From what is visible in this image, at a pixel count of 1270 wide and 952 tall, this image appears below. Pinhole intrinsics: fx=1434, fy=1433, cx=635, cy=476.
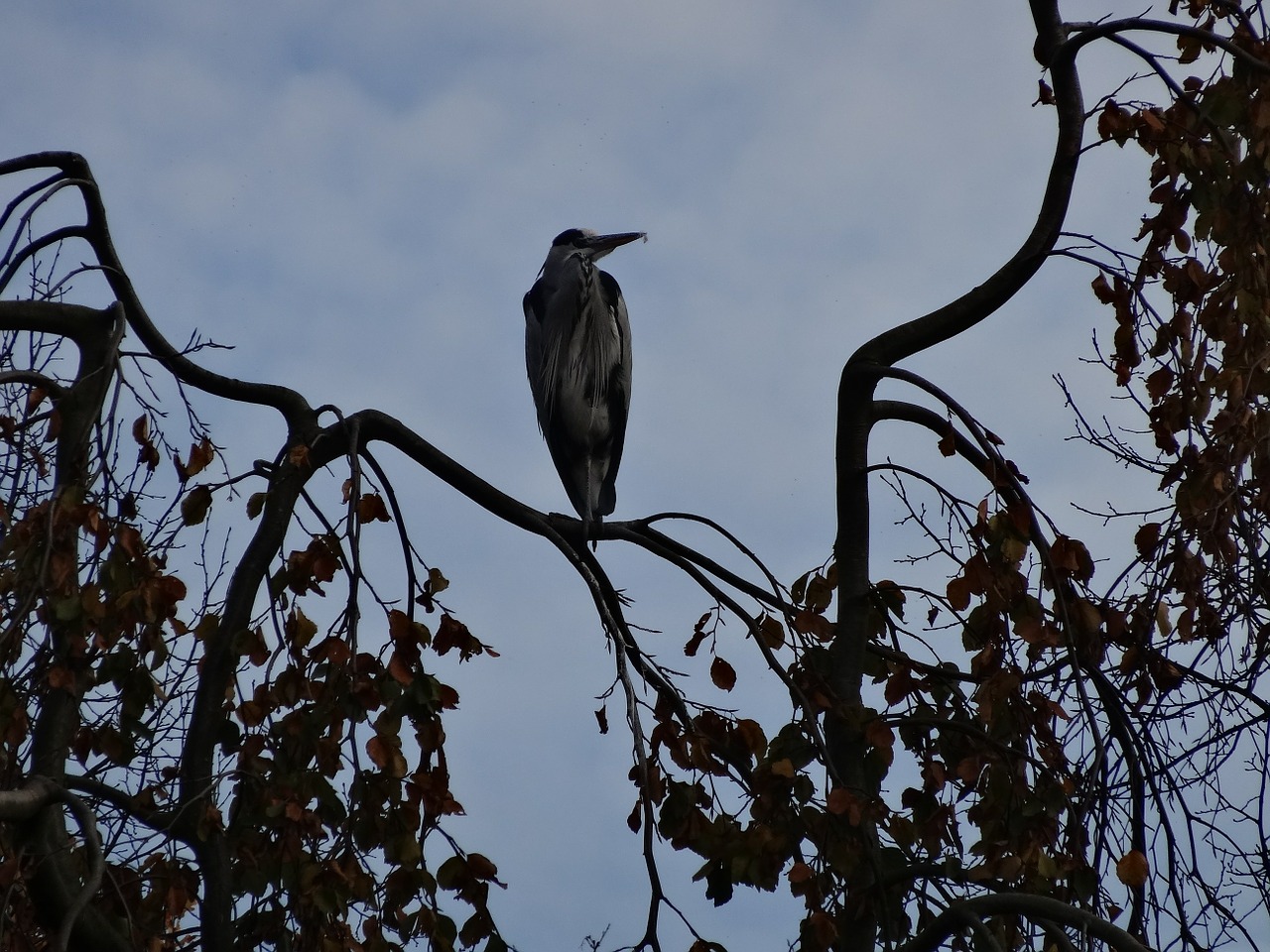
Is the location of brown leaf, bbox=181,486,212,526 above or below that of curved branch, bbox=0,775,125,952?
above

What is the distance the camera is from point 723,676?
3564 mm

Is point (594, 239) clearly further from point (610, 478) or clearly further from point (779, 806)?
point (779, 806)

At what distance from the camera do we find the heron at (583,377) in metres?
6.39

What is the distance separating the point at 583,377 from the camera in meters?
6.39

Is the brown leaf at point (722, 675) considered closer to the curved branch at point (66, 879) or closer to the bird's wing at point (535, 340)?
the curved branch at point (66, 879)

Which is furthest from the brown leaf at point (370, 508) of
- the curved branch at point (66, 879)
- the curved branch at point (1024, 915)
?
the curved branch at point (1024, 915)

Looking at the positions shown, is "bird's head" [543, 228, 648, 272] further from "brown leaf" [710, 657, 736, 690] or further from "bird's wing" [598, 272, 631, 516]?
"brown leaf" [710, 657, 736, 690]

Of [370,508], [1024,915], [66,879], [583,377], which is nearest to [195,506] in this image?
[370,508]

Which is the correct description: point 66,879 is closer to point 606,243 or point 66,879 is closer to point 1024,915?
point 1024,915

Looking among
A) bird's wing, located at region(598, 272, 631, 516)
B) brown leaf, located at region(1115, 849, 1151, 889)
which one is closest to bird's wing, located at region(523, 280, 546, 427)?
bird's wing, located at region(598, 272, 631, 516)

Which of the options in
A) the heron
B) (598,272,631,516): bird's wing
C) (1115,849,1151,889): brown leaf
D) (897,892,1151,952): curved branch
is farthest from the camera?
(598,272,631,516): bird's wing

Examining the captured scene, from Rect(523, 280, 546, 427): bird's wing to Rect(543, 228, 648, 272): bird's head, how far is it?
17cm

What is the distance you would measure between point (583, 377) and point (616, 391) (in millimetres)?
230

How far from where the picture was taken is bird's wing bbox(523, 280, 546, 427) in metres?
6.53
